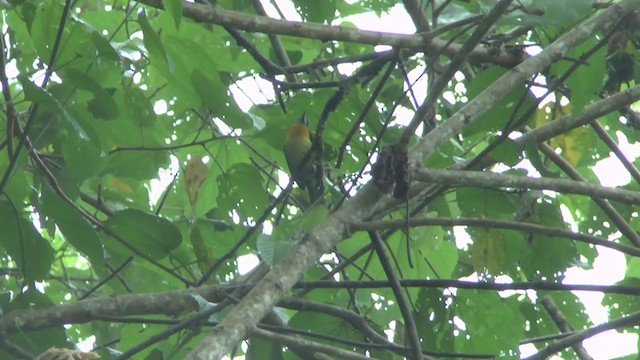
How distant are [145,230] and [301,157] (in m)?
0.39

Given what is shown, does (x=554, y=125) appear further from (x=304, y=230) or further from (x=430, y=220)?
(x=304, y=230)

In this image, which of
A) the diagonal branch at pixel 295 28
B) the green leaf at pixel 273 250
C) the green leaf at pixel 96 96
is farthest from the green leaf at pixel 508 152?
the green leaf at pixel 96 96

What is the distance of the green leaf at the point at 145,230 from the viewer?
2094 millimetres

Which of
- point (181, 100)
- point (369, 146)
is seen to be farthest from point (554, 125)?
point (181, 100)

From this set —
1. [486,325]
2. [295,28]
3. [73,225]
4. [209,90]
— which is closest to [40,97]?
[73,225]

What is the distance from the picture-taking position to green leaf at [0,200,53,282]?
1.88 metres

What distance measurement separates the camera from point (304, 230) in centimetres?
177

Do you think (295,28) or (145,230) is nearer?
(295,28)

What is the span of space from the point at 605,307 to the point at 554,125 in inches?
41.2

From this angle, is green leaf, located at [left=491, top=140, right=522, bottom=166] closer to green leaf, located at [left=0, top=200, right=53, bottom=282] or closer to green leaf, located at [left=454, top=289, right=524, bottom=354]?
green leaf, located at [left=454, top=289, right=524, bottom=354]

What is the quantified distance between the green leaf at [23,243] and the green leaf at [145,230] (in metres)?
0.22

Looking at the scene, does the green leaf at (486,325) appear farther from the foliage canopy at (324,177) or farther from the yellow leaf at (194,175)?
the yellow leaf at (194,175)

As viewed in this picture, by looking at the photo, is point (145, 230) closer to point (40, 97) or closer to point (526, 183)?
point (40, 97)

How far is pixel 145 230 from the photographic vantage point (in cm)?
211
